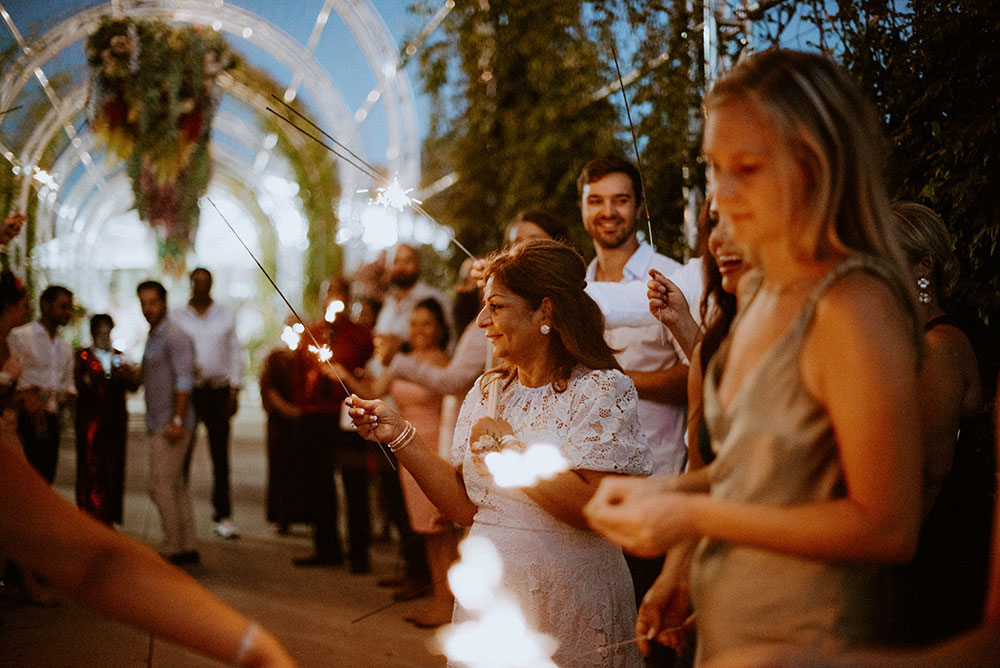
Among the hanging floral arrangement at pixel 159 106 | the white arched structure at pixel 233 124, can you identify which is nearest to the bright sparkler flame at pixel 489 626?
the white arched structure at pixel 233 124

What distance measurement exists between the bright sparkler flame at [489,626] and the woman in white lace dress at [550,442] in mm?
30

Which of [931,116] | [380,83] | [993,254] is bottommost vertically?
[993,254]

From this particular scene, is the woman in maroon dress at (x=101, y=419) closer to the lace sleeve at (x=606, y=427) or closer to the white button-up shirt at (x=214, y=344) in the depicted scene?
the white button-up shirt at (x=214, y=344)

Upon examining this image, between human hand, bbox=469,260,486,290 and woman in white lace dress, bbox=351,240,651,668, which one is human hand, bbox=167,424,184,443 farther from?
woman in white lace dress, bbox=351,240,651,668

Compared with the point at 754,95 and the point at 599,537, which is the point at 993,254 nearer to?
the point at 599,537

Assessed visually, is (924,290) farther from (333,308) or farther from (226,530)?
(226,530)

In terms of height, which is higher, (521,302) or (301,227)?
(301,227)

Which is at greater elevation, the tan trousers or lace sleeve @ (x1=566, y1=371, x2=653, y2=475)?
lace sleeve @ (x1=566, y1=371, x2=653, y2=475)

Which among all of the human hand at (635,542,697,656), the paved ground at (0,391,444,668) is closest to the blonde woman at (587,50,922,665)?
the human hand at (635,542,697,656)

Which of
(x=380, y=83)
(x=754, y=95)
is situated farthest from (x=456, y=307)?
(x=380, y=83)

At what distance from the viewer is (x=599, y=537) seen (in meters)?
2.51

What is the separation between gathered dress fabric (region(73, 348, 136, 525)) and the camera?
6391 millimetres

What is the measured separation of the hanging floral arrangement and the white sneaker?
247 centimetres

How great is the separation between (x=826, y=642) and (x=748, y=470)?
239 millimetres
